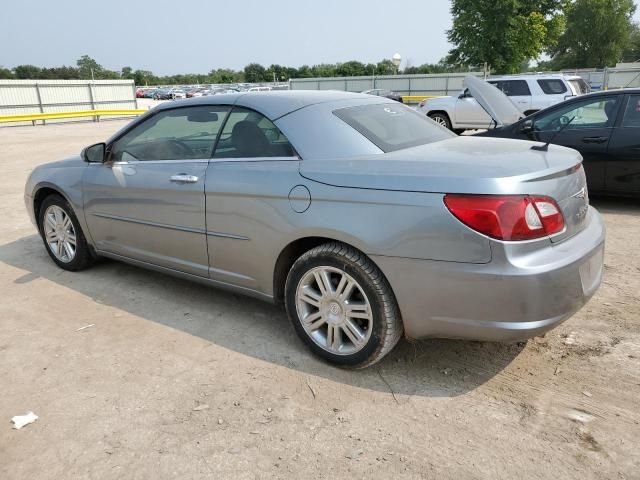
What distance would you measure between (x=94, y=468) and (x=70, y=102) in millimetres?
30839

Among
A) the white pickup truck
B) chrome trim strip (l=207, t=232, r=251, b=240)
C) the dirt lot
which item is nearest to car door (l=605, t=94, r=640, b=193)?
the dirt lot

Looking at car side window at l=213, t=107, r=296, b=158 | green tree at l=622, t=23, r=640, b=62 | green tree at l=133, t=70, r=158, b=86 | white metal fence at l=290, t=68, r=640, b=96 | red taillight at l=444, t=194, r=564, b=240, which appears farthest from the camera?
green tree at l=133, t=70, r=158, b=86

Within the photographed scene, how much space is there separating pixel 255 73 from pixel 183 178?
104400mm

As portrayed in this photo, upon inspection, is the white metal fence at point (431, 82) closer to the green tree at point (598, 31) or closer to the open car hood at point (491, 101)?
the open car hood at point (491, 101)

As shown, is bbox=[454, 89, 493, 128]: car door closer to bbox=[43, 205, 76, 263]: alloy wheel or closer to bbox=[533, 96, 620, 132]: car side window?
bbox=[533, 96, 620, 132]: car side window

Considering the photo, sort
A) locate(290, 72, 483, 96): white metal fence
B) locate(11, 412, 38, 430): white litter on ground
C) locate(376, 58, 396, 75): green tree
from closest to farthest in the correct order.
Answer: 1. locate(11, 412, 38, 430): white litter on ground
2. locate(290, 72, 483, 96): white metal fence
3. locate(376, 58, 396, 75): green tree

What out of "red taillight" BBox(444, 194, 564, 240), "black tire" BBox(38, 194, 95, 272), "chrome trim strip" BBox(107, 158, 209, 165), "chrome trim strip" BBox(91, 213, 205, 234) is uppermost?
"chrome trim strip" BBox(107, 158, 209, 165)

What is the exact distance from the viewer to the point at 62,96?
28438 mm

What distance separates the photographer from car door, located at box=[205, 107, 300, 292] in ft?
10.2

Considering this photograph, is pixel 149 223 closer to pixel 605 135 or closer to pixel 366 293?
pixel 366 293

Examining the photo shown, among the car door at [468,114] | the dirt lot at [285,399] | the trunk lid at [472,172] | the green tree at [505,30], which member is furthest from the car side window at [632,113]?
the green tree at [505,30]

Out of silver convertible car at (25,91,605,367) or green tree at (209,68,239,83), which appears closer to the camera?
silver convertible car at (25,91,605,367)

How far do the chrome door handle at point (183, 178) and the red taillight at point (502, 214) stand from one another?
5.92 ft

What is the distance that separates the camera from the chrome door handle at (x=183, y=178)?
355 centimetres
